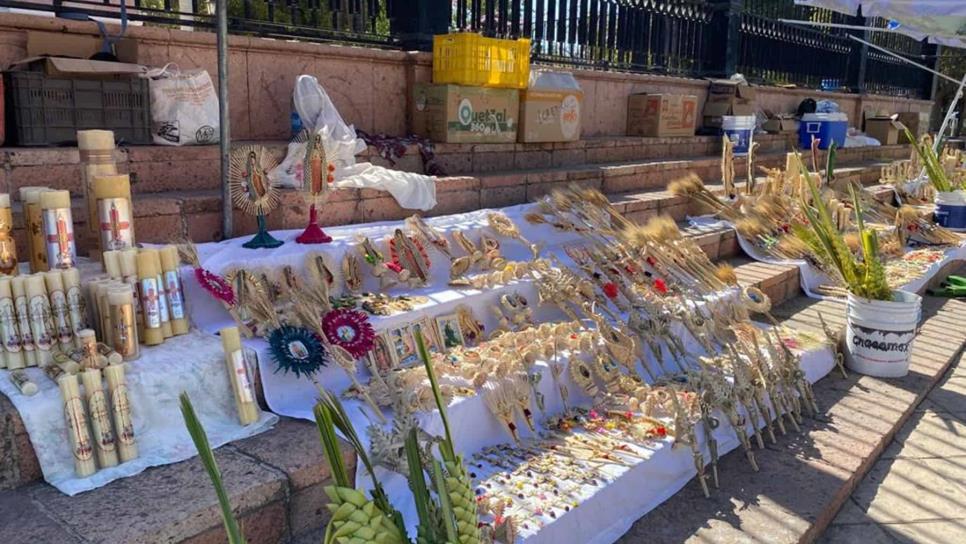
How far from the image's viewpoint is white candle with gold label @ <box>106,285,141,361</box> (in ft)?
7.45

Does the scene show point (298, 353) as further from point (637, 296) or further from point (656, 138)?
point (656, 138)

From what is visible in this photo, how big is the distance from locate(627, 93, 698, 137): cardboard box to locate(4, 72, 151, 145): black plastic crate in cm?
526

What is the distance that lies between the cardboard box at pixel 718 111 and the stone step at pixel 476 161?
1.48 feet

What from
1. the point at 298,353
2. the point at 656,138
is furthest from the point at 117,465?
the point at 656,138

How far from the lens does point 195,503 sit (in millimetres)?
1845

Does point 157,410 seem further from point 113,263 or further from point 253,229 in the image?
point 253,229

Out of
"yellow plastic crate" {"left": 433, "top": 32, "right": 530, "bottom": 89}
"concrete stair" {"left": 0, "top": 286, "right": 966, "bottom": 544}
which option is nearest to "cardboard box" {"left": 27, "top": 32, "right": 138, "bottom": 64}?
"yellow plastic crate" {"left": 433, "top": 32, "right": 530, "bottom": 89}

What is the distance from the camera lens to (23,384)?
2.05 meters

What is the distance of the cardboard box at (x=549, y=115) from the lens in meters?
5.40

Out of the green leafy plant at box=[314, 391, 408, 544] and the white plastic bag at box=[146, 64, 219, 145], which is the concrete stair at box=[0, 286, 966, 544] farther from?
the white plastic bag at box=[146, 64, 219, 145]

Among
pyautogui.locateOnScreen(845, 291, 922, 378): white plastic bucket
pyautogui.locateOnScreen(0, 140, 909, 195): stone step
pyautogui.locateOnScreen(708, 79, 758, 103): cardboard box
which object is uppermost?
pyautogui.locateOnScreen(708, 79, 758, 103): cardboard box

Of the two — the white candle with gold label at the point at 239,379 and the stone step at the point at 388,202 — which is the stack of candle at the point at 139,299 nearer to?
the white candle with gold label at the point at 239,379

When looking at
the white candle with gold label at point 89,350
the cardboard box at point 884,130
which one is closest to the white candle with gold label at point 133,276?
the white candle with gold label at point 89,350

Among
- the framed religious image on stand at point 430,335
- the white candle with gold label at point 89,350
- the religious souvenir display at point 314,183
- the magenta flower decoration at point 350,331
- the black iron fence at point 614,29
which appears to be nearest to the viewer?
the white candle with gold label at point 89,350
